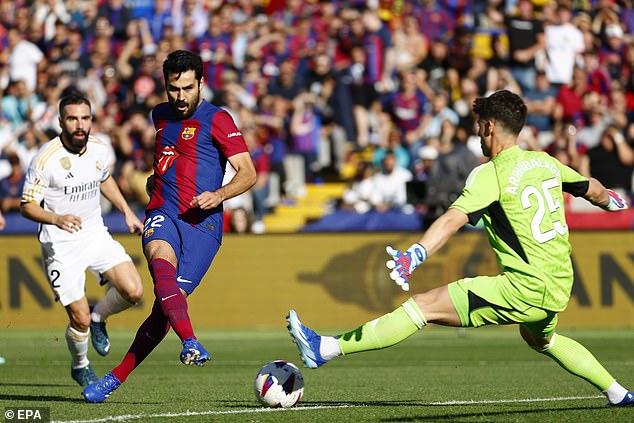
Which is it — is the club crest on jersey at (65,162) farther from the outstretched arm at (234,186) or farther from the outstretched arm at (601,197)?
the outstretched arm at (601,197)

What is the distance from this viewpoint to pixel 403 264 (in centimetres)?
701

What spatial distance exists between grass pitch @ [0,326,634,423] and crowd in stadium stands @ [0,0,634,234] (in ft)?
12.3

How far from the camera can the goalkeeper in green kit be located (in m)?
7.66

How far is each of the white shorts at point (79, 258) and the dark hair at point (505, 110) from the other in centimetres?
428

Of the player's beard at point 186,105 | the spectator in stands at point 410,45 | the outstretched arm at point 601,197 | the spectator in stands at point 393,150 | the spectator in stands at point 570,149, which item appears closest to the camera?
the outstretched arm at point 601,197

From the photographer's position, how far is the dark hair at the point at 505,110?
25.7 ft

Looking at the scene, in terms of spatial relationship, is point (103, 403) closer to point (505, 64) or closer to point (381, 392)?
point (381, 392)

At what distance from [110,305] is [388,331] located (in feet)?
13.2

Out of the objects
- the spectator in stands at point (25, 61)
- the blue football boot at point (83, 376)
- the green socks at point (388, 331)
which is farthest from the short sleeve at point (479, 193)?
the spectator in stands at point (25, 61)

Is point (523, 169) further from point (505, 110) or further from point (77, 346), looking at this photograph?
point (77, 346)

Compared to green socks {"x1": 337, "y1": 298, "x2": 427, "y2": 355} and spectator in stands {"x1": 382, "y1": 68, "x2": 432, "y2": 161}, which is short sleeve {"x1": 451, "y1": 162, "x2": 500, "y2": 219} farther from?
spectator in stands {"x1": 382, "y1": 68, "x2": 432, "y2": 161}

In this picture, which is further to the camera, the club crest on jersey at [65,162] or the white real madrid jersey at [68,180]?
the club crest on jersey at [65,162]

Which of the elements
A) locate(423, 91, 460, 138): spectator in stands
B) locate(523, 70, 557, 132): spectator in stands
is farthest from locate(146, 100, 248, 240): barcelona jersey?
locate(523, 70, 557, 132): spectator in stands

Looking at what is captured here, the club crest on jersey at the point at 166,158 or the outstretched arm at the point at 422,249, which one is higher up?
the club crest on jersey at the point at 166,158
